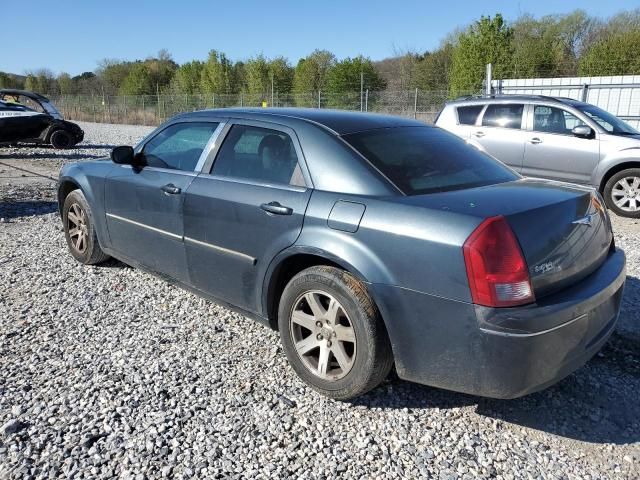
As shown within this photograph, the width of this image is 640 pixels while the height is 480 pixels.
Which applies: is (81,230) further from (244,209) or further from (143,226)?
(244,209)

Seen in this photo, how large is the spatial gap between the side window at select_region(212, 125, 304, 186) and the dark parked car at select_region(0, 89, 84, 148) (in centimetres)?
1401

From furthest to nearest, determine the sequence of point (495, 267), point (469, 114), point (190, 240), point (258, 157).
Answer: point (469, 114) < point (190, 240) < point (258, 157) < point (495, 267)

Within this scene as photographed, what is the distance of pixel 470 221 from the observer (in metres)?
2.41

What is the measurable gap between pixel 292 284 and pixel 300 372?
0.53 meters

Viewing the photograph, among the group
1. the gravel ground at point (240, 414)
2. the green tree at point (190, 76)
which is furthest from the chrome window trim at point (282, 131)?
the green tree at point (190, 76)

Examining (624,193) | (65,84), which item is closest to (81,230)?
(624,193)

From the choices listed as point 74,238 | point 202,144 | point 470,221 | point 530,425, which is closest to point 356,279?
point 470,221

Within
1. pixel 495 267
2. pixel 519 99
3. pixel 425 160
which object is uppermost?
pixel 519 99

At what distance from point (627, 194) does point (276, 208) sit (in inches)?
259

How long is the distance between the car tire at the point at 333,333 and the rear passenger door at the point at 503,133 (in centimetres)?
638

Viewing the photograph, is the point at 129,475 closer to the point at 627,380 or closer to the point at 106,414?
the point at 106,414

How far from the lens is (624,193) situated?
7.71 metres

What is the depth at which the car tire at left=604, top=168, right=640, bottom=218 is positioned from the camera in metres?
7.60

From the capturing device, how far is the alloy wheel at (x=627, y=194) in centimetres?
761
